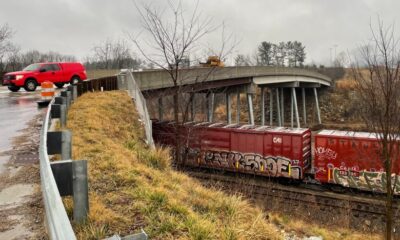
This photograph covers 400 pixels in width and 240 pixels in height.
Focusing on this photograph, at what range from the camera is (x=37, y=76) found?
22922mm

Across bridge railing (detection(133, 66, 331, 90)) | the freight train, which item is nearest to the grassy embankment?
the freight train

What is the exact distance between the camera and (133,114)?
A: 14.4 metres

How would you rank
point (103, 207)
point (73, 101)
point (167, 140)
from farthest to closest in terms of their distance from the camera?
point (167, 140) → point (73, 101) → point (103, 207)

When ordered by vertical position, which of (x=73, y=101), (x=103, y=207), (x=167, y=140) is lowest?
(x=167, y=140)

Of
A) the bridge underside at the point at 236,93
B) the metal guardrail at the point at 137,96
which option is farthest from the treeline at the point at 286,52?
the metal guardrail at the point at 137,96

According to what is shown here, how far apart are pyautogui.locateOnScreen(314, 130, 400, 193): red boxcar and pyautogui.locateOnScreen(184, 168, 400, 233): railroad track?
755 mm

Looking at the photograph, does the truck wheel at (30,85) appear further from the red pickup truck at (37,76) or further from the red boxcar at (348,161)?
the red boxcar at (348,161)

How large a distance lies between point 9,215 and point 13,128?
7.13m

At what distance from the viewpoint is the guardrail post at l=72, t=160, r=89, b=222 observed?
3.61 metres

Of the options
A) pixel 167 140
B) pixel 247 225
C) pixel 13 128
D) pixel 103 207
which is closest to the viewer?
pixel 103 207

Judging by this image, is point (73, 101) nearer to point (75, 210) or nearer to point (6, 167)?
point (6, 167)

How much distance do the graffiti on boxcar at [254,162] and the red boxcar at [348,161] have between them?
1.47 m

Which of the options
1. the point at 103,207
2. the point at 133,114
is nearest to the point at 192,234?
the point at 103,207

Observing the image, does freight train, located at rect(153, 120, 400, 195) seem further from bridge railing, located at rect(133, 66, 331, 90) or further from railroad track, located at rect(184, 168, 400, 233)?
bridge railing, located at rect(133, 66, 331, 90)
